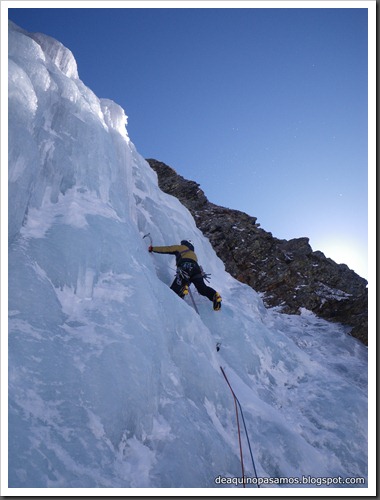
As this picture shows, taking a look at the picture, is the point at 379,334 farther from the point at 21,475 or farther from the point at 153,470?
the point at 21,475

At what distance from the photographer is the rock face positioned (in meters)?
13.4

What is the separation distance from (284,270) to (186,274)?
813 cm

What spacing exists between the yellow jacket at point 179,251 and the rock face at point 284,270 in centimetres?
627

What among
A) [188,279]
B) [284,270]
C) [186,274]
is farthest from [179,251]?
[284,270]

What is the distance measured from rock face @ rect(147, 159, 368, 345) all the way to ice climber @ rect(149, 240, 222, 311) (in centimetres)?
579

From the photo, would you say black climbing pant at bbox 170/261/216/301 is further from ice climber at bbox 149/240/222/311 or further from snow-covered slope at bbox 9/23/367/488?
snow-covered slope at bbox 9/23/367/488

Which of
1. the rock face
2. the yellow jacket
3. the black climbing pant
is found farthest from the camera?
the rock face

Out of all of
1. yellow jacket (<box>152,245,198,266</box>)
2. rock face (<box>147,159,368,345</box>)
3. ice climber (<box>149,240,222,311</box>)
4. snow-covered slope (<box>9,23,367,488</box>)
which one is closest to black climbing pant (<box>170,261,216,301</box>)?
ice climber (<box>149,240,222,311</box>)

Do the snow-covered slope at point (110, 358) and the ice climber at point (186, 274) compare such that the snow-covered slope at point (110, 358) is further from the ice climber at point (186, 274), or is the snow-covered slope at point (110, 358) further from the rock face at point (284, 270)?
the rock face at point (284, 270)

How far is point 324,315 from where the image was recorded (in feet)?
43.4

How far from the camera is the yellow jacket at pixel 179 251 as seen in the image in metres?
8.40

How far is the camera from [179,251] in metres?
8.58

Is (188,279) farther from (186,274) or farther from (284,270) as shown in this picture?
(284,270)

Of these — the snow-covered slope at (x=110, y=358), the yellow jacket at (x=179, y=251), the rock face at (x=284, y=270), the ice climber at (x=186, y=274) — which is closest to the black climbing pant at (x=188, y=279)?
the ice climber at (x=186, y=274)
